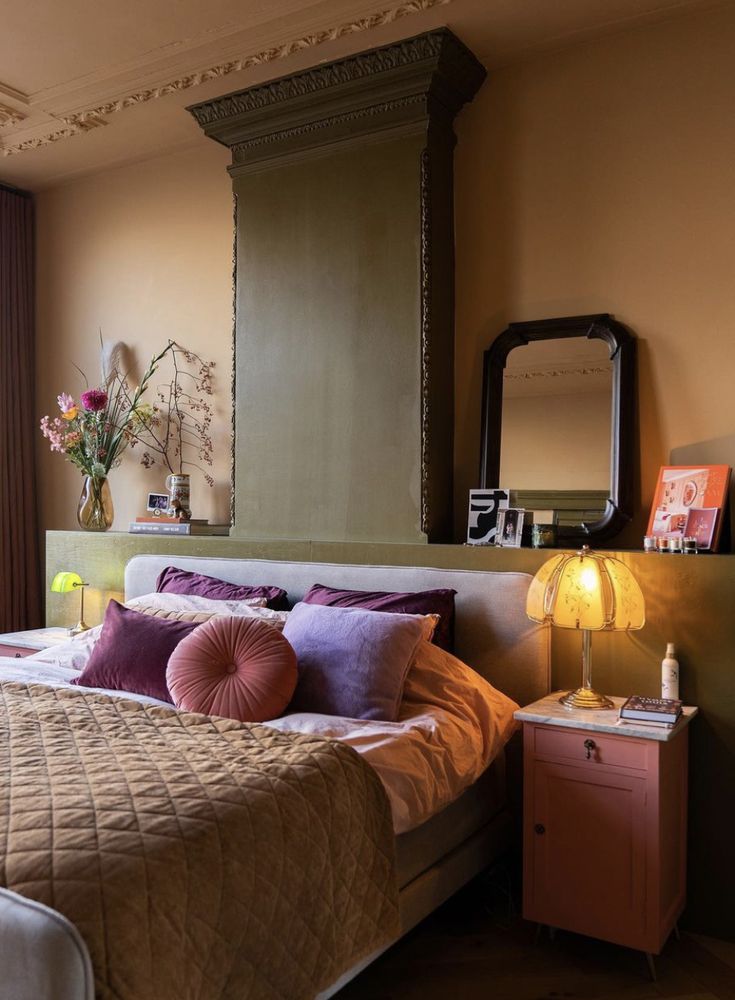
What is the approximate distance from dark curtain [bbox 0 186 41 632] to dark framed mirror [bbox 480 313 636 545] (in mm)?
2690

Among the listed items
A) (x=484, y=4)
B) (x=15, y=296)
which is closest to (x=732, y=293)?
(x=484, y=4)

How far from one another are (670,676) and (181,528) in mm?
2123

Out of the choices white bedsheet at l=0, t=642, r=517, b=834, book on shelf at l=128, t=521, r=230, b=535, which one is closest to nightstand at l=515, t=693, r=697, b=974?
white bedsheet at l=0, t=642, r=517, b=834

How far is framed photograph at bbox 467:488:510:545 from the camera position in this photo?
3.13 meters

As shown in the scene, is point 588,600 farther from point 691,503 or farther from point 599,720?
point 691,503

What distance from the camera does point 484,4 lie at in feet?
9.75

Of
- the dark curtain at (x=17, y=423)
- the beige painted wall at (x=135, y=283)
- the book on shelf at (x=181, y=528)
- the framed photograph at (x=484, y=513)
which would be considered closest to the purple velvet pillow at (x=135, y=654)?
the book on shelf at (x=181, y=528)

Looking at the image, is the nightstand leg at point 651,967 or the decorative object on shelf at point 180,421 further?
the decorative object on shelf at point 180,421

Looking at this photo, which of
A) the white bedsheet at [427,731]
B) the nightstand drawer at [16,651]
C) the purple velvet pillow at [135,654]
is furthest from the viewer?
the nightstand drawer at [16,651]

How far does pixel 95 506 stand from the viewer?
4238 millimetres

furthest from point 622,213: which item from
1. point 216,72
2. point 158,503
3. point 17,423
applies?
point 17,423

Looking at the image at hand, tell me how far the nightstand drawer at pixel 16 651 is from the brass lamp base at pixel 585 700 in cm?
225

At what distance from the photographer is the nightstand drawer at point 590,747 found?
2371 mm

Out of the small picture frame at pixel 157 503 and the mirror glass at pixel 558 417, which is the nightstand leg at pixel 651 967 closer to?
the mirror glass at pixel 558 417
